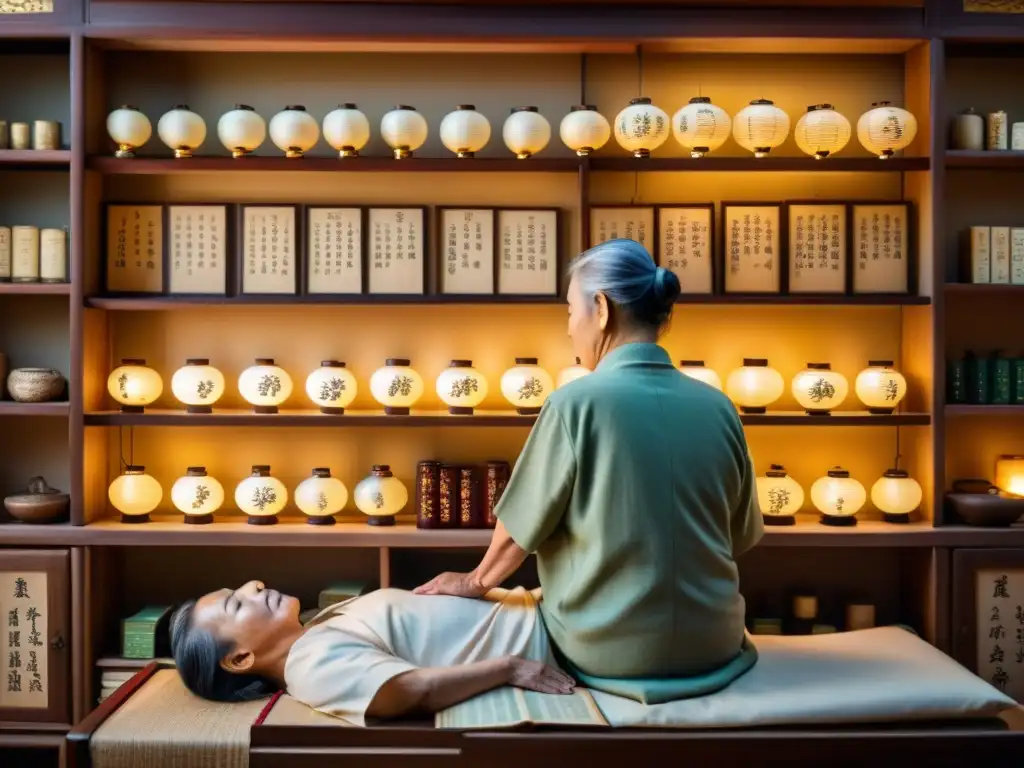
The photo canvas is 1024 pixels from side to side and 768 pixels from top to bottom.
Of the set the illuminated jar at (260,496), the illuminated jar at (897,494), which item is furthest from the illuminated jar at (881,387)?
the illuminated jar at (260,496)

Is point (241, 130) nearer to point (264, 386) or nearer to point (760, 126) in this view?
point (264, 386)

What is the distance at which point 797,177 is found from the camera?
363 centimetres

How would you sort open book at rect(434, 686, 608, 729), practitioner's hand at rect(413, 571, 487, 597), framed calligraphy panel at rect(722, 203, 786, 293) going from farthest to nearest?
1. framed calligraphy panel at rect(722, 203, 786, 293)
2. practitioner's hand at rect(413, 571, 487, 597)
3. open book at rect(434, 686, 608, 729)

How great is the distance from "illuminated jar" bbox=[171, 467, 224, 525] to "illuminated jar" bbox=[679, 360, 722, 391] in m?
1.72

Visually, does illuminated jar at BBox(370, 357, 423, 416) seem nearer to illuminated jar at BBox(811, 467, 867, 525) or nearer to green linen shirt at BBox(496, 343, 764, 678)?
green linen shirt at BBox(496, 343, 764, 678)

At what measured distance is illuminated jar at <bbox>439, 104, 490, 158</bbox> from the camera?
3.29m

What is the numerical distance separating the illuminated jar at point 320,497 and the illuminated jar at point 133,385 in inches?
25.4

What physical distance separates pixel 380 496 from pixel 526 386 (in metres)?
0.65

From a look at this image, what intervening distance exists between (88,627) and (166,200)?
161 cm

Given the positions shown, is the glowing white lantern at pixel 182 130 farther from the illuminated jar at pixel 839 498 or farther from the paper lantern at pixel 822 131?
the illuminated jar at pixel 839 498

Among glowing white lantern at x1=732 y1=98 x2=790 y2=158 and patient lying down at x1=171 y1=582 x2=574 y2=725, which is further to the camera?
glowing white lantern at x1=732 y1=98 x2=790 y2=158

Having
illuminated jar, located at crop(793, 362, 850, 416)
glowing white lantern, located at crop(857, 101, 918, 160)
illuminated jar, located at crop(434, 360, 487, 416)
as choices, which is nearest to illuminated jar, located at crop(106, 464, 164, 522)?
illuminated jar, located at crop(434, 360, 487, 416)

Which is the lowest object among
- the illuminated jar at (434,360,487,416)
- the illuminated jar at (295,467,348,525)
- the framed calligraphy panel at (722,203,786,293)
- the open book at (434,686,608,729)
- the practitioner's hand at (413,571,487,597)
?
the open book at (434,686,608,729)

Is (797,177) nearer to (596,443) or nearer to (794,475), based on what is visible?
(794,475)
